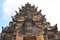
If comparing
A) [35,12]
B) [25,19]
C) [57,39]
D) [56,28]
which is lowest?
[57,39]

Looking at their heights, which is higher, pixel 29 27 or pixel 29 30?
pixel 29 27

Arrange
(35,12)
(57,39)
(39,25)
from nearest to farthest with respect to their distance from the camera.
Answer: (57,39), (39,25), (35,12)

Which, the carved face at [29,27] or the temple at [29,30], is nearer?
the temple at [29,30]

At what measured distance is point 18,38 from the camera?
2336cm

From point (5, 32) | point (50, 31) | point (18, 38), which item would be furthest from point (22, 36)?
point (50, 31)

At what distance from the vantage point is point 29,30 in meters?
23.6

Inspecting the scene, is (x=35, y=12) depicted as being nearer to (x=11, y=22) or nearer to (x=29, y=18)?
(x=29, y=18)

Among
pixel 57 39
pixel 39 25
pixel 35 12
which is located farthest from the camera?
pixel 35 12

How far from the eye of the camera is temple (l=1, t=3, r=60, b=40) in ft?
76.7

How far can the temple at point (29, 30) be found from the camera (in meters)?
23.4

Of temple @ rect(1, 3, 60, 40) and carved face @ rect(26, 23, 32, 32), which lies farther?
carved face @ rect(26, 23, 32, 32)

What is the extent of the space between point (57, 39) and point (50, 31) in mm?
1672

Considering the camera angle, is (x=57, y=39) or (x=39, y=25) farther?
(x=39, y=25)

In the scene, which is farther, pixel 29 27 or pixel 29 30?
pixel 29 27
